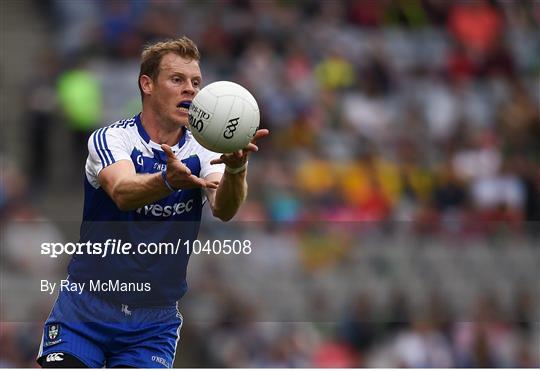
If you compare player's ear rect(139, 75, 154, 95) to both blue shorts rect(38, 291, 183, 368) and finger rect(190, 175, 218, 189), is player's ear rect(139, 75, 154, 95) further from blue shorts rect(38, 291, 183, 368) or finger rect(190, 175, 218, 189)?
blue shorts rect(38, 291, 183, 368)

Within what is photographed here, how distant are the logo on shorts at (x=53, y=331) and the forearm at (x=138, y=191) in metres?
0.84

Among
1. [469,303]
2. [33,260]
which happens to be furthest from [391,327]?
[33,260]

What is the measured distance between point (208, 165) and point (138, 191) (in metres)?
0.55

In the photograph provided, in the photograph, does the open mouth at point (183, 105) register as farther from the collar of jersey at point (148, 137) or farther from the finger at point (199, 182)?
the finger at point (199, 182)

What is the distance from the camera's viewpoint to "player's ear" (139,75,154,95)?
702cm

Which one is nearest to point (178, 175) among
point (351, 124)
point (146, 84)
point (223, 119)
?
point (223, 119)

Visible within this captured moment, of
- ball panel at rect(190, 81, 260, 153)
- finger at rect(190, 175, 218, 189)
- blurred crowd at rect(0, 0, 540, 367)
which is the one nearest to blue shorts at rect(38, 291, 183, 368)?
finger at rect(190, 175, 218, 189)

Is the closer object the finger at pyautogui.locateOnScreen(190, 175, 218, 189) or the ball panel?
the finger at pyautogui.locateOnScreen(190, 175, 218, 189)

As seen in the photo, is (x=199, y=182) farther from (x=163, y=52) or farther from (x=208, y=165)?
(x=163, y=52)

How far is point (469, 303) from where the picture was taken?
13.6 m

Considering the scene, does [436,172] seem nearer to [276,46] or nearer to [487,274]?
[487,274]

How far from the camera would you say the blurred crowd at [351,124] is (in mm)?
12930

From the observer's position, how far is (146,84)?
7.04 meters

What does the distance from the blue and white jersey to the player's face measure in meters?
0.16
